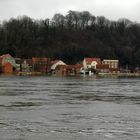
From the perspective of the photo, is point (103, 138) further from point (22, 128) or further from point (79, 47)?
point (79, 47)

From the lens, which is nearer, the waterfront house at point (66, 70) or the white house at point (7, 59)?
the white house at point (7, 59)

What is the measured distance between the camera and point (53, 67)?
592 ft

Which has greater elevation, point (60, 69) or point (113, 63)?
point (113, 63)

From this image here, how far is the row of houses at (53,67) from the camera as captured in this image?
6908 inches

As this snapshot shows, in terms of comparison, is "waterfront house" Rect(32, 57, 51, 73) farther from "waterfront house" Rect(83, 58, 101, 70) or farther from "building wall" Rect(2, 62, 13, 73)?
"waterfront house" Rect(83, 58, 101, 70)

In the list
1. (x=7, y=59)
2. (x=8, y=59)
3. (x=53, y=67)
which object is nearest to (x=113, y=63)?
(x=53, y=67)

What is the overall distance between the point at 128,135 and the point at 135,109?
11.4 metres

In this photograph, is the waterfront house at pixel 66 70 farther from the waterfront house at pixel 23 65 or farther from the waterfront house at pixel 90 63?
the waterfront house at pixel 23 65

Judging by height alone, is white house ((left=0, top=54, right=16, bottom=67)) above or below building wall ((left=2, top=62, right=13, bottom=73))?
above

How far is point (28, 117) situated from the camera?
87.2ft

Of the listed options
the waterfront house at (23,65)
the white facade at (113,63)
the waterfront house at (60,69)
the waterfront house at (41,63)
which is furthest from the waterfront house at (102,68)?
the waterfront house at (23,65)

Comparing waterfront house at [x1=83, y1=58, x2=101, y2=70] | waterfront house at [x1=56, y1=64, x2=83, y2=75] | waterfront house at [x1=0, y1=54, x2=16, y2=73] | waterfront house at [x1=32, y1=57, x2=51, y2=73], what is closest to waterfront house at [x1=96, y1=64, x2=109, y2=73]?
waterfront house at [x1=83, y1=58, x2=101, y2=70]

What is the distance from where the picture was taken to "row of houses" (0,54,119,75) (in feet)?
→ 576

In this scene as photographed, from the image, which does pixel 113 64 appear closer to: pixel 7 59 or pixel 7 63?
pixel 7 59
